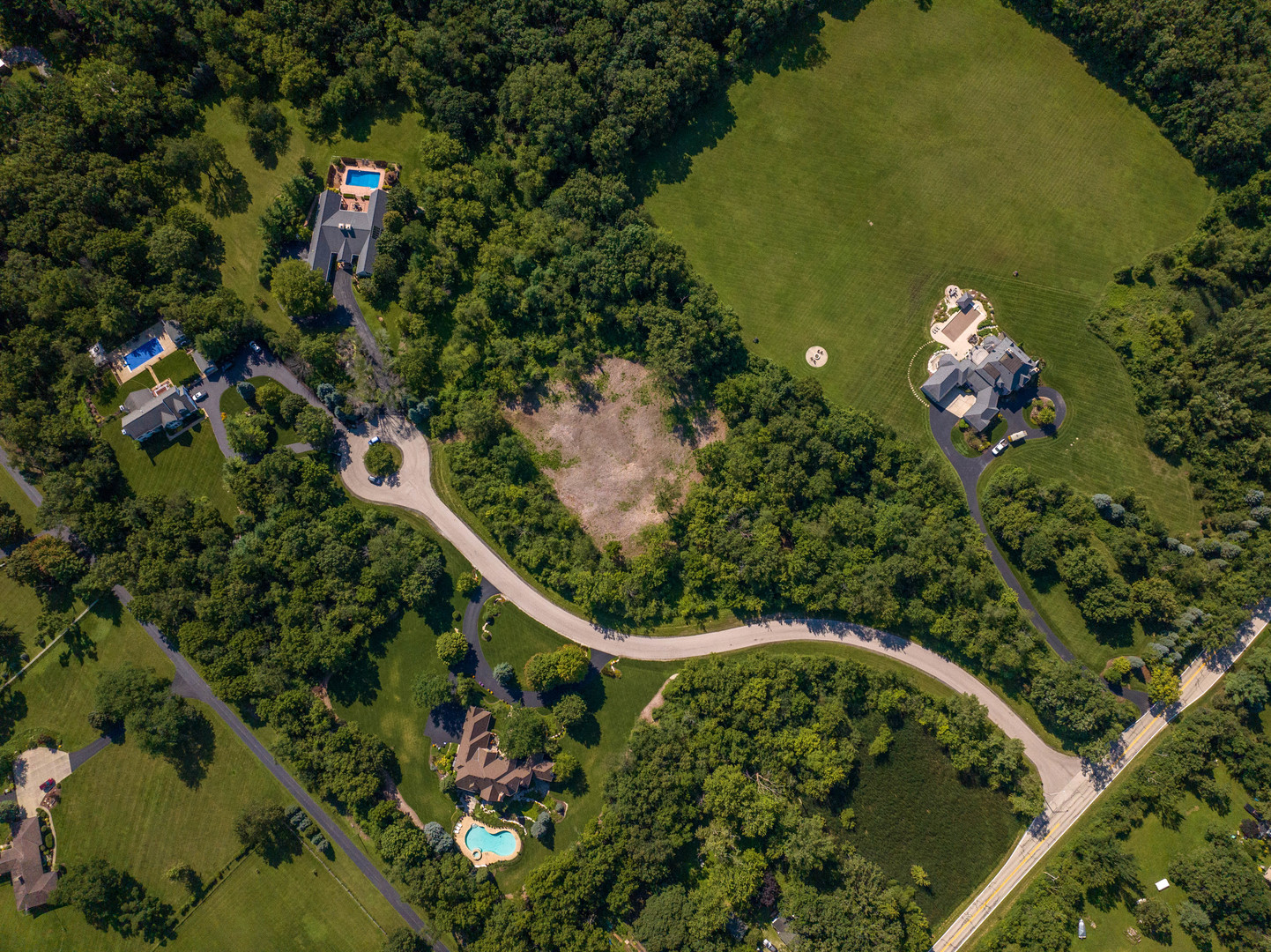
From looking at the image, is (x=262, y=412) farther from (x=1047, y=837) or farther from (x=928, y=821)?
(x=1047, y=837)

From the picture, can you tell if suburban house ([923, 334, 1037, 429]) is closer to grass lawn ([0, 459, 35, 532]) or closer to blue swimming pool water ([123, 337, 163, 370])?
blue swimming pool water ([123, 337, 163, 370])

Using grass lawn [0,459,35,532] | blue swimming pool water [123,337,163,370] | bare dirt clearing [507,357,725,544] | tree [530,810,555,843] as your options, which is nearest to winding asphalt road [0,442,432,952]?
grass lawn [0,459,35,532]

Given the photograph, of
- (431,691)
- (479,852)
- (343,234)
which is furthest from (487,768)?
(343,234)

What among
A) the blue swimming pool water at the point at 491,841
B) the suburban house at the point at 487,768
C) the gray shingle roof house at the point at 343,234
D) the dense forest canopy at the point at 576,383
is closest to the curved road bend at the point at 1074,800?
the dense forest canopy at the point at 576,383

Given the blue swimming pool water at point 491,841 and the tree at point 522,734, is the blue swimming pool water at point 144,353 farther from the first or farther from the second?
the blue swimming pool water at point 491,841

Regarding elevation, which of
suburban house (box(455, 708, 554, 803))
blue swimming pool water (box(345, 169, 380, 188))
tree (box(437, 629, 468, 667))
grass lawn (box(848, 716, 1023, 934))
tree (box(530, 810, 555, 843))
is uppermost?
blue swimming pool water (box(345, 169, 380, 188))
